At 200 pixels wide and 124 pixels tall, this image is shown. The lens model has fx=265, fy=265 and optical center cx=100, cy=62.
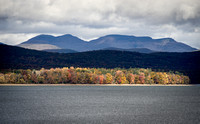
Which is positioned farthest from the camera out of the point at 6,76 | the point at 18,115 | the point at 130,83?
the point at 130,83

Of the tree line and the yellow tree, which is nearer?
the tree line

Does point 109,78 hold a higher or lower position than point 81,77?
lower

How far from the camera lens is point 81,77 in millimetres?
128500

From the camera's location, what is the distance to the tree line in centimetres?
11981

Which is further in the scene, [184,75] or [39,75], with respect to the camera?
[184,75]

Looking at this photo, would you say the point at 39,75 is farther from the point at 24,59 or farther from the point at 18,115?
the point at 18,115

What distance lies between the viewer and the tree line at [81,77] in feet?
393

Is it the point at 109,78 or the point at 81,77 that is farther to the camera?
the point at 109,78

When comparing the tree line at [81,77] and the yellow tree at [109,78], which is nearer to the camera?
the tree line at [81,77]

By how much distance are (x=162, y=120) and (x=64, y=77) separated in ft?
326

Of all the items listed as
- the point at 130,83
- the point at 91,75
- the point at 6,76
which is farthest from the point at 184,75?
the point at 6,76

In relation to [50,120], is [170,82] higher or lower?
lower

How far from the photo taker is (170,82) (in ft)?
496

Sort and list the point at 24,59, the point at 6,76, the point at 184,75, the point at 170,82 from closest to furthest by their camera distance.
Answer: the point at 6,76
the point at 170,82
the point at 184,75
the point at 24,59
